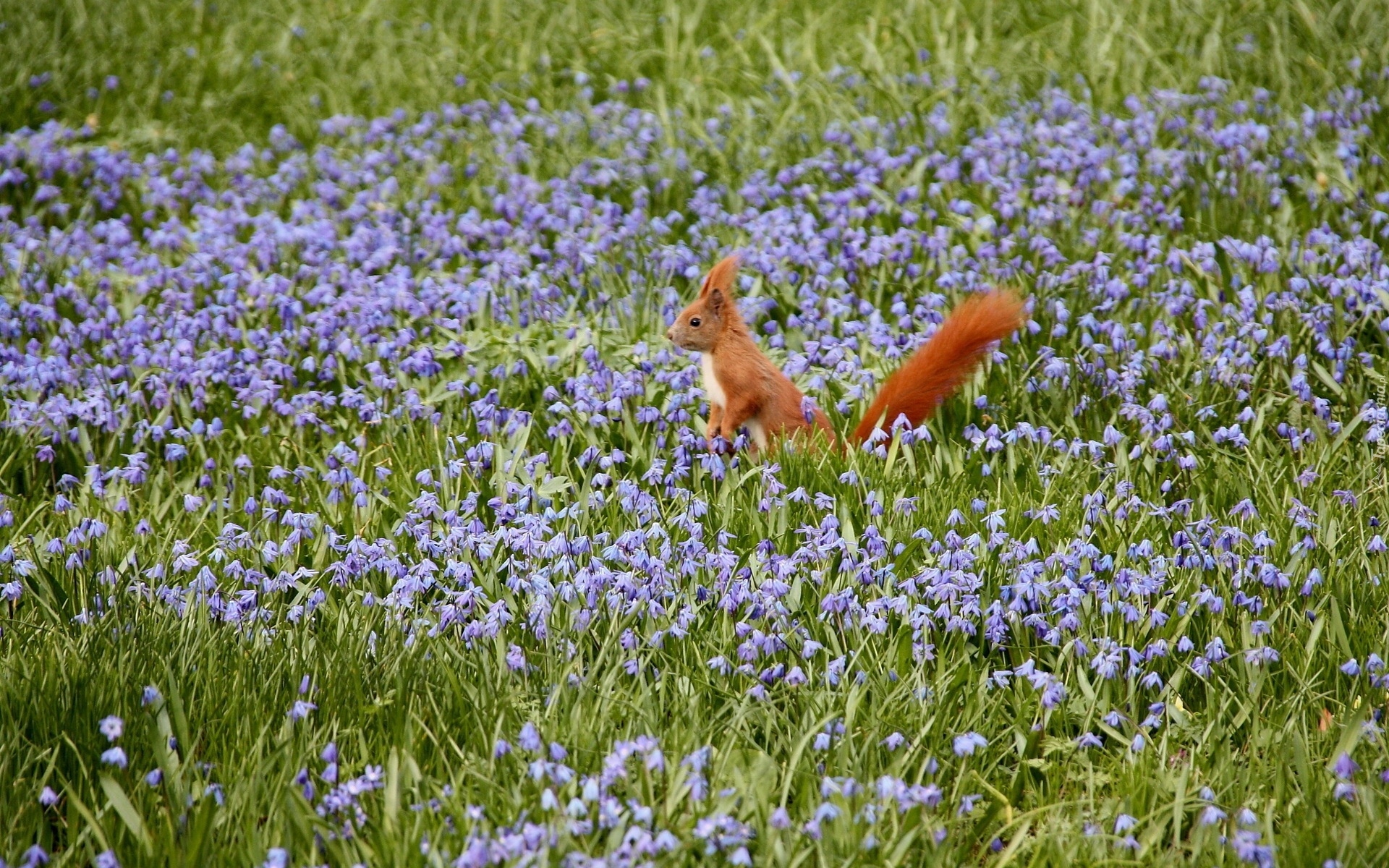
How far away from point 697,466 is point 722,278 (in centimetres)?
64

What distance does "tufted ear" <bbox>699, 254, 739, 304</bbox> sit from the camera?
4195 mm

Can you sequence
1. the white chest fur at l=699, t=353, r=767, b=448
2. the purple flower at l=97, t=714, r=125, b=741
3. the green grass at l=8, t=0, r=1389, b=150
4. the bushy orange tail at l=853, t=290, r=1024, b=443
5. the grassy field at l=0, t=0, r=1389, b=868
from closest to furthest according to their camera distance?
the purple flower at l=97, t=714, r=125, b=741 → the grassy field at l=0, t=0, r=1389, b=868 → the bushy orange tail at l=853, t=290, r=1024, b=443 → the white chest fur at l=699, t=353, r=767, b=448 → the green grass at l=8, t=0, r=1389, b=150

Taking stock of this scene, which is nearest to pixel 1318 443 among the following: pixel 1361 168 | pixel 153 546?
pixel 1361 168

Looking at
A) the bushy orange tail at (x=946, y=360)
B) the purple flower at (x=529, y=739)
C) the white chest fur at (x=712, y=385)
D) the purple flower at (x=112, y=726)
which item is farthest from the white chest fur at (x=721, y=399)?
the purple flower at (x=112, y=726)

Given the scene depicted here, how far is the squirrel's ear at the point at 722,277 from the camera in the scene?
420 cm

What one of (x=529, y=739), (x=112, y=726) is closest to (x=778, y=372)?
(x=529, y=739)

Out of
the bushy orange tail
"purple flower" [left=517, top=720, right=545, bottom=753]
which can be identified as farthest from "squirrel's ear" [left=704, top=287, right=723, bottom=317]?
"purple flower" [left=517, top=720, right=545, bottom=753]

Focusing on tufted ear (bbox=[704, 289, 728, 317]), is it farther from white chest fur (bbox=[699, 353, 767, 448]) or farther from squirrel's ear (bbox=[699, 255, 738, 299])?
white chest fur (bbox=[699, 353, 767, 448])

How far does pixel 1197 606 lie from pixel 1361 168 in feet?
11.8

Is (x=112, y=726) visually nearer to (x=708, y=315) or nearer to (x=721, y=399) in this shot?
(x=721, y=399)

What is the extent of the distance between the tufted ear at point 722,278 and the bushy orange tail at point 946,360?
1.98 ft

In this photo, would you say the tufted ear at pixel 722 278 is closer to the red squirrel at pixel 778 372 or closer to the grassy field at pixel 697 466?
the red squirrel at pixel 778 372

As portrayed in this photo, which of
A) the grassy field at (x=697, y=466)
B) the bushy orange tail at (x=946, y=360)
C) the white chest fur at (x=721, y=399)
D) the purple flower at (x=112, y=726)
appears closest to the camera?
the purple flower at (x=112, y=726)

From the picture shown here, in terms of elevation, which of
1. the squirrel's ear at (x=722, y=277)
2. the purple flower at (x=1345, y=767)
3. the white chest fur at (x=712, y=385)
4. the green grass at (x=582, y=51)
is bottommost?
the purple flower at (x=1345, y=767)
